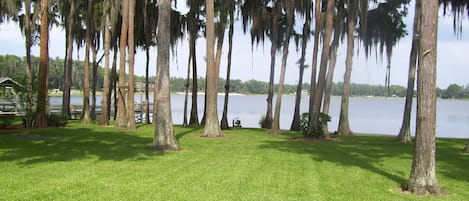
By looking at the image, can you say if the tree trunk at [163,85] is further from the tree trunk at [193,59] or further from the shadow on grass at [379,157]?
the tree trunk at [193,59]

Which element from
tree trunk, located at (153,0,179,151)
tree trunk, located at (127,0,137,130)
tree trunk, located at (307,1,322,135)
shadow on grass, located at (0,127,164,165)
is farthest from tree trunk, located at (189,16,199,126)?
tree trunk, located at (153,0,179,151)

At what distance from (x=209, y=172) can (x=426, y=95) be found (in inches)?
176

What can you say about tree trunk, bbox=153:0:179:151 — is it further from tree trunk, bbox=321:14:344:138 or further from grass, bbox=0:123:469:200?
tree trunk, bbox=321:14:344:138

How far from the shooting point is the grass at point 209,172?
7.15 meters

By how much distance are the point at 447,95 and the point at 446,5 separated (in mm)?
116540

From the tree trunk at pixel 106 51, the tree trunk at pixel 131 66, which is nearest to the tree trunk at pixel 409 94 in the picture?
the tree trunk at pixel 131 66

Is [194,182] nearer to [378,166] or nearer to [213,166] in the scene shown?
A: [213,166]

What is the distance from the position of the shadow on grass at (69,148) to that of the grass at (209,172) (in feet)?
0.08

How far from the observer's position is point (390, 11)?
23.6m

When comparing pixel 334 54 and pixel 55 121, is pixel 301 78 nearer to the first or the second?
pixel 334 54

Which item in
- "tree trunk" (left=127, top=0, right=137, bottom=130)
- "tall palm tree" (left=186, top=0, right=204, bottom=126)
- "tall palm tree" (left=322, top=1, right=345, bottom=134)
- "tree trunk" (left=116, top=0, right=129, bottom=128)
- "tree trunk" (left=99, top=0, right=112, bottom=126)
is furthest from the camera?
"tall palm tree" (left=186, top=0, right=204, bottom=126)

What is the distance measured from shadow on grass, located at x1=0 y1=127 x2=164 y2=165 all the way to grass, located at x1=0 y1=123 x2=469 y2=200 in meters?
0.02

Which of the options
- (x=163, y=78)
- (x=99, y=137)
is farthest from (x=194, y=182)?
(x=99, y=137)

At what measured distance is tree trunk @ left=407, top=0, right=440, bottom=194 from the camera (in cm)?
779
